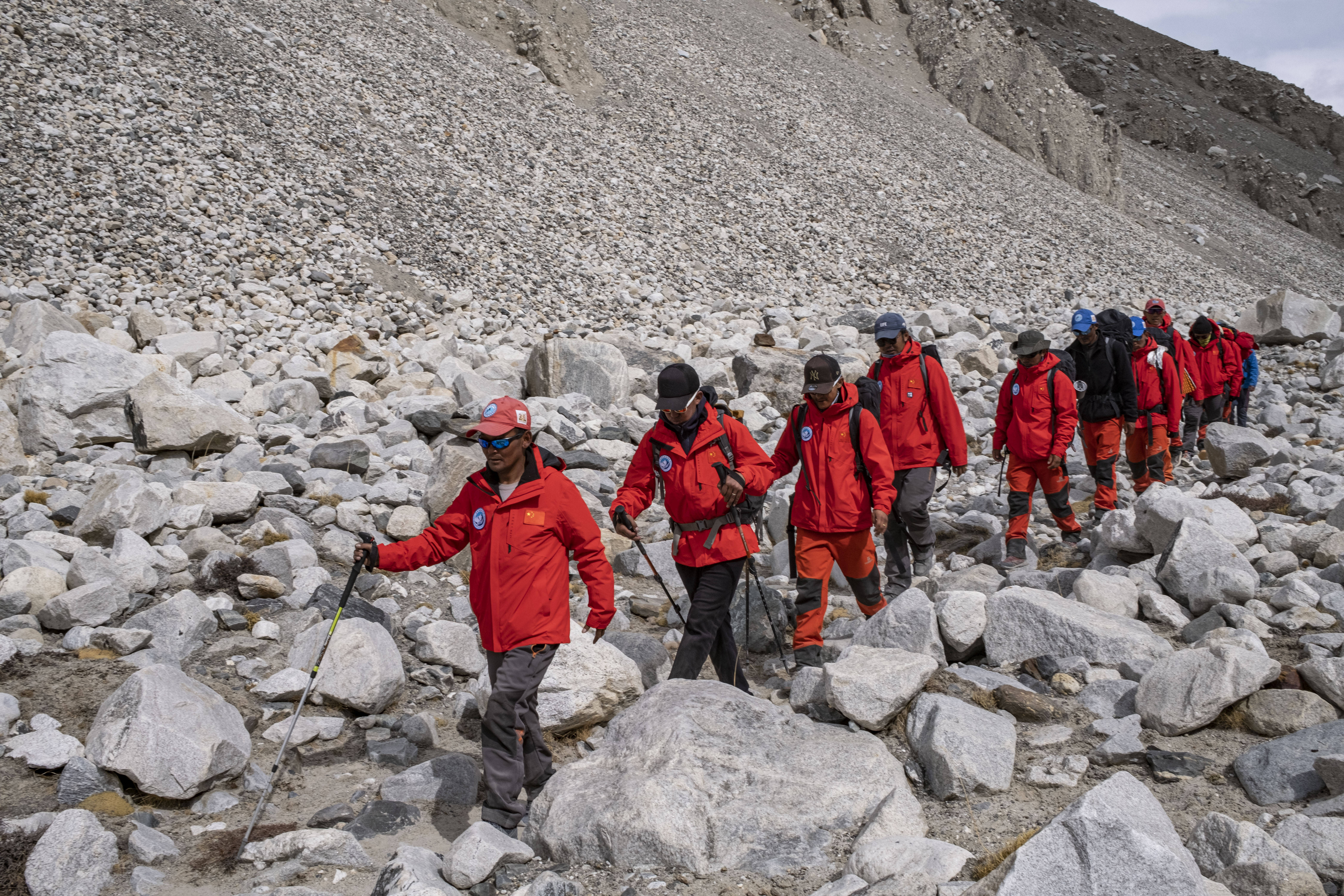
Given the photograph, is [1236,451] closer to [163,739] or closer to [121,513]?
[163,739]

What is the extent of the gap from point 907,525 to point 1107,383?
9.23ft

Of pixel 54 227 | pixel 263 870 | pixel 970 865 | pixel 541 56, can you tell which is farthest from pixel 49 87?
pixel 970 865

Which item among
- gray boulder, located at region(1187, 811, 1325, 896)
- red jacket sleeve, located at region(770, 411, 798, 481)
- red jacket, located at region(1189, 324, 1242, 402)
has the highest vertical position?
red jacket, located at region(1189, 324, 1242, 402)

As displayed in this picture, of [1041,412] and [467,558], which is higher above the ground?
[1041,412]

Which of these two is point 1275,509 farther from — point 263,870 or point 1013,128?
point 1013,128

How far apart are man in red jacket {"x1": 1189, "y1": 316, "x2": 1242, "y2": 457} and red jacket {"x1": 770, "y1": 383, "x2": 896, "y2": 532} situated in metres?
8.00

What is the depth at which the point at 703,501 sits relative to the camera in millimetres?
5066

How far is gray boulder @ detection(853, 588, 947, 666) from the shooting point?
18.2 ft

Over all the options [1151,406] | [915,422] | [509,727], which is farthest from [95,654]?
[1151,406]

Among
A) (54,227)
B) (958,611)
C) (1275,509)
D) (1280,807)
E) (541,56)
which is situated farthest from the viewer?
(541,56)

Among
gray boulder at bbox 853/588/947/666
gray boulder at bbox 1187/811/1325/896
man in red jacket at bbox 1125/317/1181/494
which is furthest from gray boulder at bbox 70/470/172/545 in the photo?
man in red jacket at bbox 1125/317/1181/494

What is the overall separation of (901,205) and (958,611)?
70.7 feet

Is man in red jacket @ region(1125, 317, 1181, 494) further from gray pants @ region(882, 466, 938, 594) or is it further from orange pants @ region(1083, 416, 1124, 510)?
gray pants @ region(882, 466, 938, 594)

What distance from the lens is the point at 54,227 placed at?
13.5m
